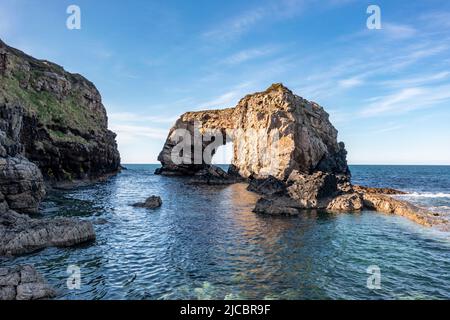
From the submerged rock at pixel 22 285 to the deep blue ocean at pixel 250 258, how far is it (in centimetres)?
92

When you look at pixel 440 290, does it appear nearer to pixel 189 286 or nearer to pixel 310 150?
pixel 189 286

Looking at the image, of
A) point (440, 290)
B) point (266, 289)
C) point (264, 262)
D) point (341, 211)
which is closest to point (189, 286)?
point (266, 289)

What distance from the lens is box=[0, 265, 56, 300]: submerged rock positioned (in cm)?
1522

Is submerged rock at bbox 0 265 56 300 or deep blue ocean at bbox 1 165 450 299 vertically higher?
submerged rock at bbox 0 265 56 300

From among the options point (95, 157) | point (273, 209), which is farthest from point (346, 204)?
point (95, 157)

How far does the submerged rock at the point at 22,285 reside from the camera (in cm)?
1522

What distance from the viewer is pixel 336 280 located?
18.9 m

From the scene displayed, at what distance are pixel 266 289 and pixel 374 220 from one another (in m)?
25.0

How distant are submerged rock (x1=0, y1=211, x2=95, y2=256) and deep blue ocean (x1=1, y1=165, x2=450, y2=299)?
1035 mm

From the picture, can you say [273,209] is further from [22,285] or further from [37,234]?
[22,285]

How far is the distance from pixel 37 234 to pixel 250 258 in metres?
17.2

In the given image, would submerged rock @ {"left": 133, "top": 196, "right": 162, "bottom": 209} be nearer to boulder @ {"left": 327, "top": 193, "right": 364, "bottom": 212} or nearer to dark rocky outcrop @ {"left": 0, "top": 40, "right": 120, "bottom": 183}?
dark rocky outcrop @ {"left": 0, "top": 40, "right": 120, "bottom": 183}

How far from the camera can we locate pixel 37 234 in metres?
24.1

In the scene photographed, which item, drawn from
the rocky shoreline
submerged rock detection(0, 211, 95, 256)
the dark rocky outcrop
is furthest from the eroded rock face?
submerged rock detection(0, 211, 95, 256)
